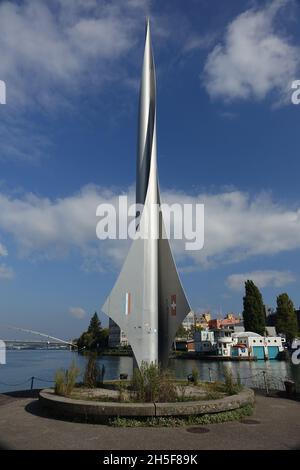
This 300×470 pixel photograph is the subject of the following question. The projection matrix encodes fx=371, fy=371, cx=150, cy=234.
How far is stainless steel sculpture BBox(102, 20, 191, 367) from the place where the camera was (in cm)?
1653

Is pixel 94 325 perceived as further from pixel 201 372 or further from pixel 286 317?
pixel 201 372

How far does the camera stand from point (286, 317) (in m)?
83.9

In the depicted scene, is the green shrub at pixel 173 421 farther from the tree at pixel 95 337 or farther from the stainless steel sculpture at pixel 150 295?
the tree at pixel 95 337

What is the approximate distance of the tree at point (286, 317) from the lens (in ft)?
274

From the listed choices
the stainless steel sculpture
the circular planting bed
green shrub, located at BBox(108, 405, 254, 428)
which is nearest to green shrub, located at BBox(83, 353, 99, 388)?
the stainless steel sculpture

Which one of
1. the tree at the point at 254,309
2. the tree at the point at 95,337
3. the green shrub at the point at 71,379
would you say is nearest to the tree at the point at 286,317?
the tree at the point at 254,309

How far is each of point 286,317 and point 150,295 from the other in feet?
247

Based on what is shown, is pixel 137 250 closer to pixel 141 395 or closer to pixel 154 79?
pixel 141 395

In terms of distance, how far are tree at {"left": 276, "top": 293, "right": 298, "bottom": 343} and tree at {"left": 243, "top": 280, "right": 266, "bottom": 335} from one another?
22.4 feet

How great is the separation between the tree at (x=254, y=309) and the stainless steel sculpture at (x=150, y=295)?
65.6 metres

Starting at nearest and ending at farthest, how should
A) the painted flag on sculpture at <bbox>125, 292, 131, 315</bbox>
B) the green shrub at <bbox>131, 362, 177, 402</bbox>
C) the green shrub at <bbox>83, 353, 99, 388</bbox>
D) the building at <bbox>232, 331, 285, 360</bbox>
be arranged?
the green shrub at <bbox>131, 362, 177, 402</bbox>
the green shrub at <bbox>83, 353, 99, 388</bbox>
the painted flag on sculpture at <bbox>125, 292, 131, 315</bbox>
the building at <bbox>232, 331, 285, 360</bbox>

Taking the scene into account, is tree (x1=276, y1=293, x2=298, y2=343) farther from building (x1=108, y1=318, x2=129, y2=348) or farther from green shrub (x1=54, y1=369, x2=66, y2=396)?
green shrub (x1=54, y1=369, x2=66, y2=396)
